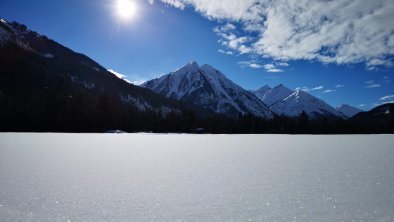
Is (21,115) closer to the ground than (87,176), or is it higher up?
higher up

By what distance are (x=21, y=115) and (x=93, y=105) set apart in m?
24.6

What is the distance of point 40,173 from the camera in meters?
11.6

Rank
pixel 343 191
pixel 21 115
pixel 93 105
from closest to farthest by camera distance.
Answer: pixel 343 191 < pixel 21 115 < pixel 93 105

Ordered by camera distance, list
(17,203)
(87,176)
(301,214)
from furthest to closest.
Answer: (87,176), (17,203), (301,214)

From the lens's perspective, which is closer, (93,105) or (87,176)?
(87,176)

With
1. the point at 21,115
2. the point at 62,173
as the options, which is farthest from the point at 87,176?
the point at 21,115

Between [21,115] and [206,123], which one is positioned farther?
[206,123]

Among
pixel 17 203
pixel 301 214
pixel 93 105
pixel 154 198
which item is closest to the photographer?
pixel 301 214

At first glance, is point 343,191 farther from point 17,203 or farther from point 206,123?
point 206,123

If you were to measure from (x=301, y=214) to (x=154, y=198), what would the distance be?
11.8 ft

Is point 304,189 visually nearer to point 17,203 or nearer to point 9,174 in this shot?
point 17,203

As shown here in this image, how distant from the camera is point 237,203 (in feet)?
24.3

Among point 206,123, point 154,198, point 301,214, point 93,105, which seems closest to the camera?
point 301,214

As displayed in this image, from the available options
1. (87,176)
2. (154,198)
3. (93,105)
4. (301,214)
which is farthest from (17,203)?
(93,105)
